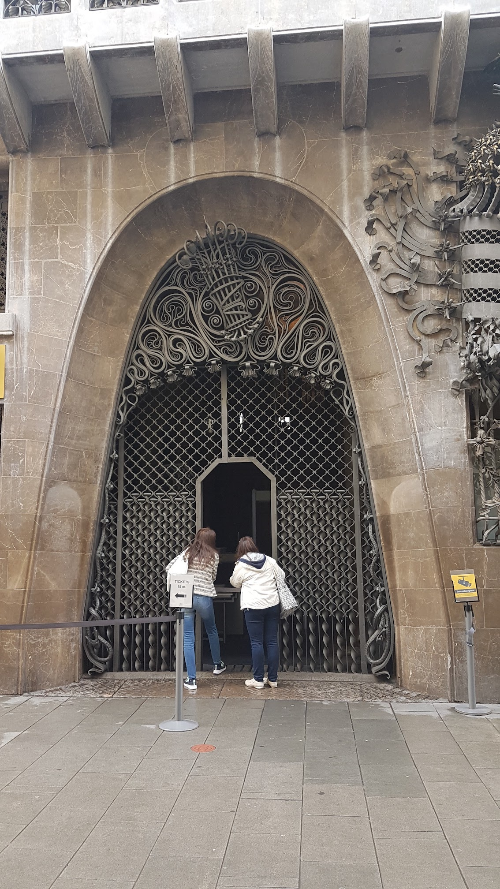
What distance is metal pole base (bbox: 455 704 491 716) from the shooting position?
6938mm

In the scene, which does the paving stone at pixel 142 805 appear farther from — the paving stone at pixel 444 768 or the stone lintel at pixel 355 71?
the stone lintel at pixel 355 71

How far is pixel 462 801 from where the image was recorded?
15.3ft

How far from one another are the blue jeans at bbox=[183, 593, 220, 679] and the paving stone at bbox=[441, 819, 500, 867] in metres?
3.75

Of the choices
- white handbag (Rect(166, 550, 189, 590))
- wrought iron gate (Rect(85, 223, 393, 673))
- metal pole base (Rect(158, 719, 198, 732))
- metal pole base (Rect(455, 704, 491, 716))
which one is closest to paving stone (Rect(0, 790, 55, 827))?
metal pole base (Rect(158, 719, 198, 732))

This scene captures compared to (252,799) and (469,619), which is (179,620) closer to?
(252,799)

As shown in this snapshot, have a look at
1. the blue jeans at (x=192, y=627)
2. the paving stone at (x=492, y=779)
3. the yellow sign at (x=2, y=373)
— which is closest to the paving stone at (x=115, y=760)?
the blue jeans at (x=192, y=627)

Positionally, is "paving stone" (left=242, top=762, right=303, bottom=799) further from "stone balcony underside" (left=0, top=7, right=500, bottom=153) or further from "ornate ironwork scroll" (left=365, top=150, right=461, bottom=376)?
"stone balcony underside" (left=0, top=7, right=500, bottom=153)

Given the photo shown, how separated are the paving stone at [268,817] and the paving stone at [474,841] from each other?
2.96 ft

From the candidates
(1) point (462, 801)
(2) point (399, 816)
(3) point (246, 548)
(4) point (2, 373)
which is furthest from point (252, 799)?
(4) point (2, 373)

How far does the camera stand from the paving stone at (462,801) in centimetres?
443

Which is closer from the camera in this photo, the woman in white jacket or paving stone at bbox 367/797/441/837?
paving stone at bbox 367/797/441/837

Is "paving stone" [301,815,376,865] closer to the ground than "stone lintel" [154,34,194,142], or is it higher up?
closer to the ground

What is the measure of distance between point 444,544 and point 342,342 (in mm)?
2740

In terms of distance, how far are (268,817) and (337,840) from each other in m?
0.51
